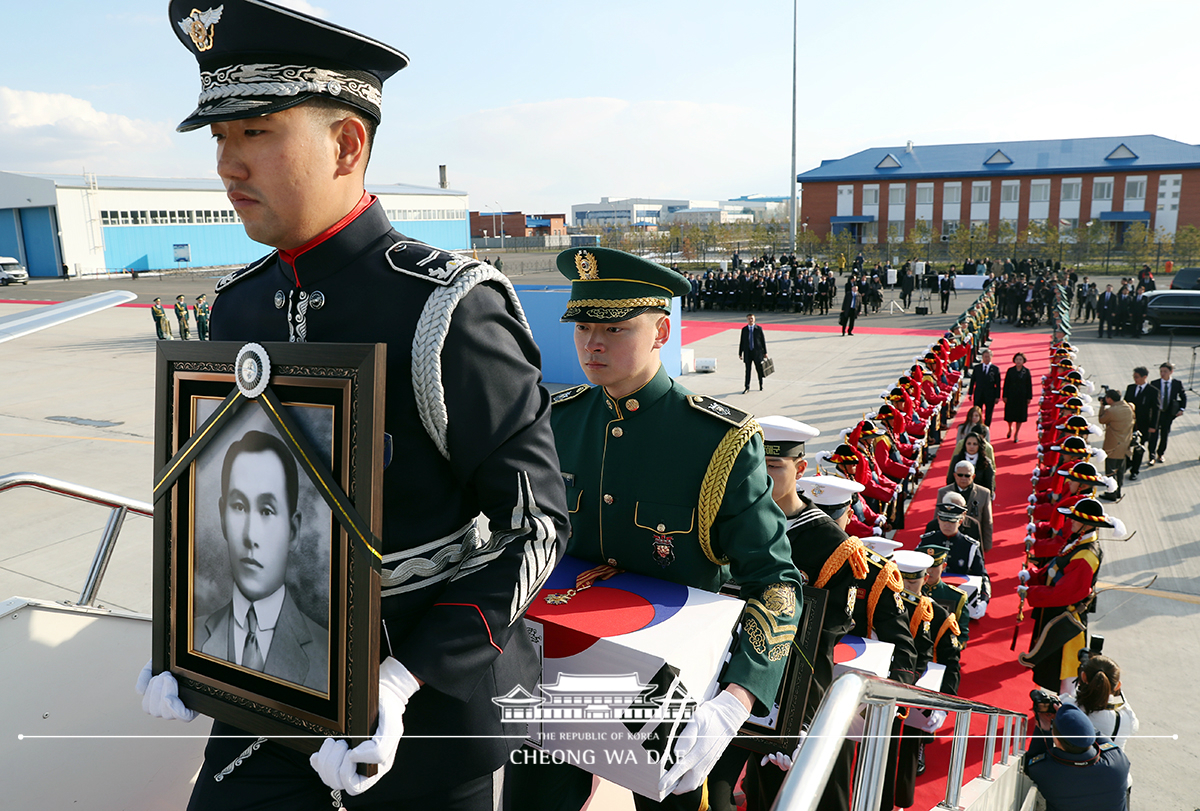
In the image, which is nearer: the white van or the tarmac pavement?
the tarmac pavement

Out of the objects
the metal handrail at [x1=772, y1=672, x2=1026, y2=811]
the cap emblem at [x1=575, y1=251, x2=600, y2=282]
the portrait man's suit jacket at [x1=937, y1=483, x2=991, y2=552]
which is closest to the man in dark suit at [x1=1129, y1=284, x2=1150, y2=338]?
the portrait man's suit jacket at [x1=937, y1=483, x2=991, y2=552]

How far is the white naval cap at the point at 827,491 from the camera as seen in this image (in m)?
5.19

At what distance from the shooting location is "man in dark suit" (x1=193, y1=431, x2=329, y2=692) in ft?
4.42

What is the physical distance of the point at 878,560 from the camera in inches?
167

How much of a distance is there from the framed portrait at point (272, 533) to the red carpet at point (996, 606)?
409 cm

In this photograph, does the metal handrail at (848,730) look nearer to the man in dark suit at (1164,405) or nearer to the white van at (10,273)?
the man in dark suit at (1164,405)

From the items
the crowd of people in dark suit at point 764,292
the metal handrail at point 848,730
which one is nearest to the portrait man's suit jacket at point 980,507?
the metal handrail at point 848,730

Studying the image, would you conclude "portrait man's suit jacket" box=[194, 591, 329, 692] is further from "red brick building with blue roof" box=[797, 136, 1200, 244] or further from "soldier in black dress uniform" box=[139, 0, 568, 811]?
"red brick building with blue roof" box=[797, 136, 1200, 244]

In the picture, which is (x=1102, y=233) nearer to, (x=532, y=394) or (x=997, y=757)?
(x=997, y=757)

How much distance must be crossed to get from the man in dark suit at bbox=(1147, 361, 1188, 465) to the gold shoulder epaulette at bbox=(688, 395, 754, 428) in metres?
12.0

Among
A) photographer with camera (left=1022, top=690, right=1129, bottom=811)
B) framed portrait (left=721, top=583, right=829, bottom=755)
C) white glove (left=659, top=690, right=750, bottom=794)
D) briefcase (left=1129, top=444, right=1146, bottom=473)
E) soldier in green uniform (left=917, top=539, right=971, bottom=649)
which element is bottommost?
briefcase (left=1129, top=444, right=1146, bottom=473)

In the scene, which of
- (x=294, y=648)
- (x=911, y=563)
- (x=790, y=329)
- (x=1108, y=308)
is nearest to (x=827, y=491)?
(x=911, y=563)

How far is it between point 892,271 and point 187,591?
45.0m

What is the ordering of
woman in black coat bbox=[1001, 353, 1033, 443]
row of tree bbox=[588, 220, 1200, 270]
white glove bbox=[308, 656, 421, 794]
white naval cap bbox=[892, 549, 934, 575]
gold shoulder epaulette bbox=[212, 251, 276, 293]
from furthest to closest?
row of tree bbox=[588, 220, 1200, 270], woman in black coat bbox=[1001, 353, 1033, 443], white naval cap bbox=[892, 549, 934, 575], gold shoulder epaulette bbox=[212, 251, 276, 293], white glove bbox=[308, 656, 421, 794]
